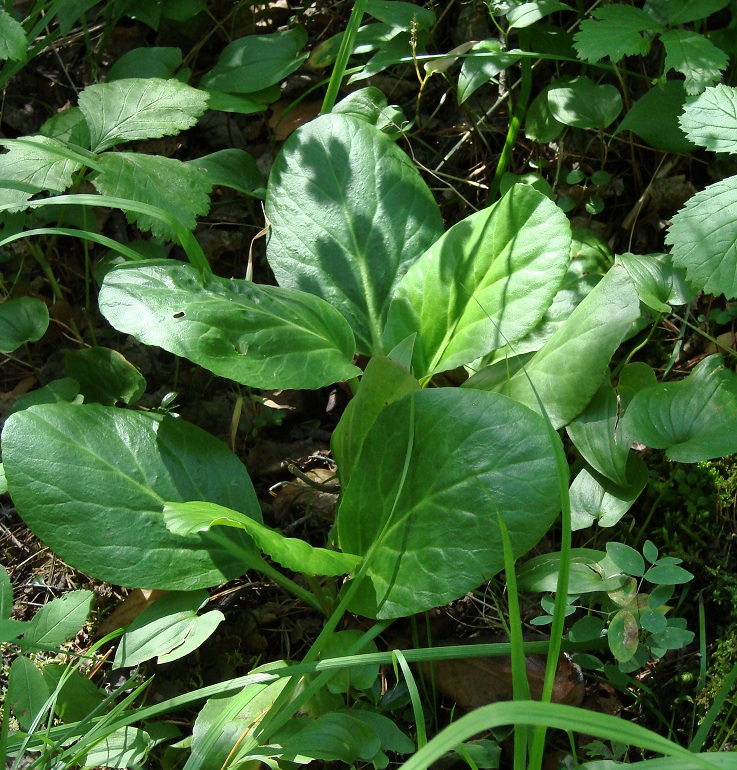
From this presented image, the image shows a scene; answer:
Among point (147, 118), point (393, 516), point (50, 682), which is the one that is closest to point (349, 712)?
point (393, 516)

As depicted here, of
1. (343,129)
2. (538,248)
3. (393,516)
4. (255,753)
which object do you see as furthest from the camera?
(343,129)

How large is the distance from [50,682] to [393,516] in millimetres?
701

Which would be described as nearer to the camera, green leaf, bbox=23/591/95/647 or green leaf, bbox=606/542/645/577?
green leaf, bbox=606/542/645/577

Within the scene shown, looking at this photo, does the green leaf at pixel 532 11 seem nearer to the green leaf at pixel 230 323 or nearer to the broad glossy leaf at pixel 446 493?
the green leaf at pixel 230 323

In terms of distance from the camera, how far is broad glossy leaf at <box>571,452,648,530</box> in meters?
1.31

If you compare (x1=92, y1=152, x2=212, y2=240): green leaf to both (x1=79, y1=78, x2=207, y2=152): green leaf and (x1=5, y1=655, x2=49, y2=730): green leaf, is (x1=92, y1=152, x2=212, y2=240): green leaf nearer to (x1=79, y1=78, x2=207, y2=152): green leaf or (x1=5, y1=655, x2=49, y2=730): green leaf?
(x1=79, y1=78, x2=207, y2=152): green leaf

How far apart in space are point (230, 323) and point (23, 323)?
650 mm

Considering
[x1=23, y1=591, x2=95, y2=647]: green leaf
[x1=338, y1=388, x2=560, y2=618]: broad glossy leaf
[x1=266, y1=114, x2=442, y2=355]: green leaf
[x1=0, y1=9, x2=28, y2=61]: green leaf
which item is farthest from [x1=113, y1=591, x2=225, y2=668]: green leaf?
[x1=0, y1=9, x2=28, y2=61]: green leaf

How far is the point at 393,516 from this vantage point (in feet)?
4.13

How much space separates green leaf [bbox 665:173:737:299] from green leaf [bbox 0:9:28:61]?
4.47ft

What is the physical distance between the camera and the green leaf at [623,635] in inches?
44.8

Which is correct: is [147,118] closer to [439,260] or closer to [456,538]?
[439,260]

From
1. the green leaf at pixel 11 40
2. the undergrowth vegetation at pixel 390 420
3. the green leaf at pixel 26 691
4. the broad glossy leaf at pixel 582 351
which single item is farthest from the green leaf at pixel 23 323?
the broad glossy leaf at pixel 582 351

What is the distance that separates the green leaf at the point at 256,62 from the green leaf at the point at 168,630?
1225mm
